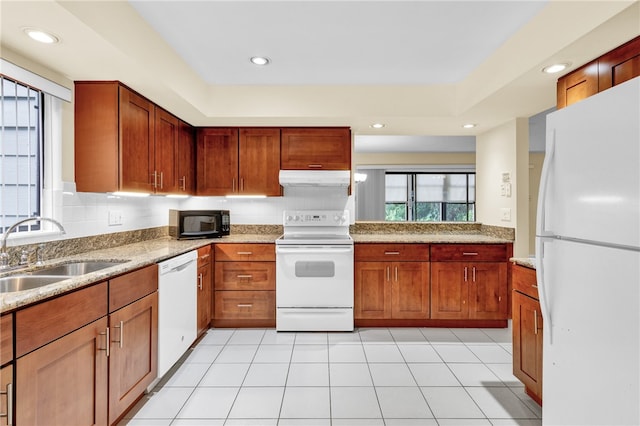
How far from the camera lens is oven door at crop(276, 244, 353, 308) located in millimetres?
3230

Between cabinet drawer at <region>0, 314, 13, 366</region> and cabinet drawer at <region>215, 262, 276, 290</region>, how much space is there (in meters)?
2.17

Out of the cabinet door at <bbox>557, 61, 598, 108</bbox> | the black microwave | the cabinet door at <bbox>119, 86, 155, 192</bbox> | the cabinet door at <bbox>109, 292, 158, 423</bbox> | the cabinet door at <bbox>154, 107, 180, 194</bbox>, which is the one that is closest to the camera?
the cabinet door at <bbox>109, 292, 158, 423</bbox>

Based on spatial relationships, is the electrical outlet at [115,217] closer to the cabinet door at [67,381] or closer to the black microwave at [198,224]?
the black microwave at [198,224]

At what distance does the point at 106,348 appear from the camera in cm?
165

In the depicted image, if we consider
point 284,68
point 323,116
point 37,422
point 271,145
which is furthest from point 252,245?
point 37,422

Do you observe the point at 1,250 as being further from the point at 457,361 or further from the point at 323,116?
the point at 457,361

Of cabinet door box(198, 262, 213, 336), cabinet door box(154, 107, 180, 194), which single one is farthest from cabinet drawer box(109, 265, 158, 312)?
cabinet door box(154, 107, 180, 194)

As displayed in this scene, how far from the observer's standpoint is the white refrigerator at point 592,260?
41.9 inches

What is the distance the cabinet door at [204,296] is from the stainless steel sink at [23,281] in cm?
127

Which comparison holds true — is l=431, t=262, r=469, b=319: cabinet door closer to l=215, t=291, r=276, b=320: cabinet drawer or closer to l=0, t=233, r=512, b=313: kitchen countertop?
l=0, t=233, r=512, b=313: kitchen countertop

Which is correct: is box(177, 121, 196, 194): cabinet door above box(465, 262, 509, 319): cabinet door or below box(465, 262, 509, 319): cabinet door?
above

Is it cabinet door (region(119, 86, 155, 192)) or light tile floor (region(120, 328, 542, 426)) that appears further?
cabinet door (region(119, 86, 155, 192))

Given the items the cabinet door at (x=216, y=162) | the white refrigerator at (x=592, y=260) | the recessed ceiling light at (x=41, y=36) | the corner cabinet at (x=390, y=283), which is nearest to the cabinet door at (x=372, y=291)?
the corner cabinet at (x=390, y=283)

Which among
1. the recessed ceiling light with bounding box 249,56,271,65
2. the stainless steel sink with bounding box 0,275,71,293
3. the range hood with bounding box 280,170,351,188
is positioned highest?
the recessed ceiling light with bounding box 249,56,271,65
